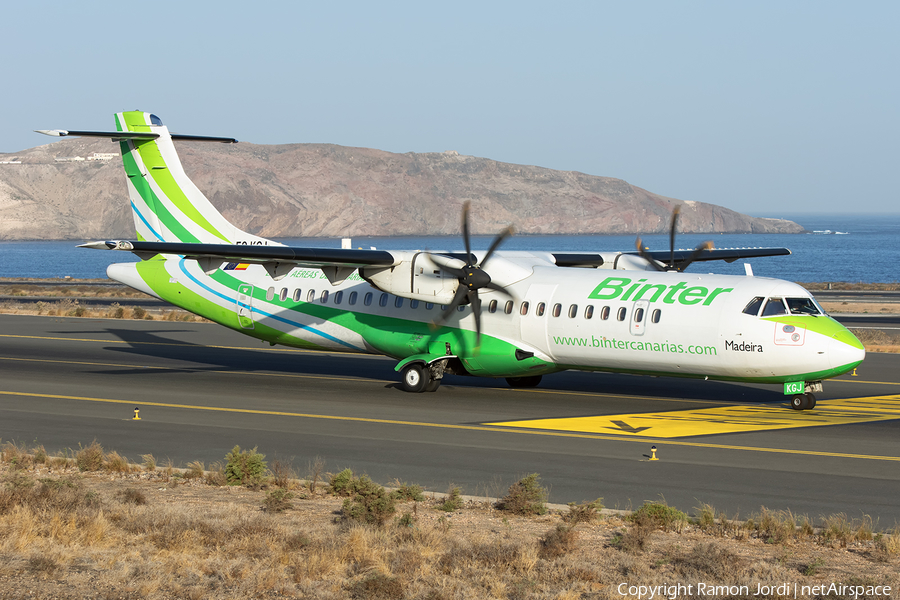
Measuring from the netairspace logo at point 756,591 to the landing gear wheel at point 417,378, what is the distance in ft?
47.2

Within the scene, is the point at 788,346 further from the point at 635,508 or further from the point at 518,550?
the point at 518,550

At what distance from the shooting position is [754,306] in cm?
2012

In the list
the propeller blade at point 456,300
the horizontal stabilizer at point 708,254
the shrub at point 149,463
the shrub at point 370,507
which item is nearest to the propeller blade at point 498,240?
the propeller blade at point 456,300

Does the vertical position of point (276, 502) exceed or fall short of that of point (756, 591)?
it falls short

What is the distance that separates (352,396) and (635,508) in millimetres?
11438

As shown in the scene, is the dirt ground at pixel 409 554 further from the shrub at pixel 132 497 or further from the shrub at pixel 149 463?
the shrub at pixel 149 463

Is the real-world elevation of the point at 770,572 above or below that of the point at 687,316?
below

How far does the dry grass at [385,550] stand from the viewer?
9422 millimetres

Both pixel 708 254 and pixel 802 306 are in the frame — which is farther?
pixel 708 254

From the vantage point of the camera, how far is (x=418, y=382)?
2366 cm

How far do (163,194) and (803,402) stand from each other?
19218 mm

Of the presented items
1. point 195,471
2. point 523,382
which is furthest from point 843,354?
point 195,471

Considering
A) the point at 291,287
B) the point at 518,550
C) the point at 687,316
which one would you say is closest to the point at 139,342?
the point at 291,287

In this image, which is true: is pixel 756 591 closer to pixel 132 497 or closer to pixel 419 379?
pixel 132 497
